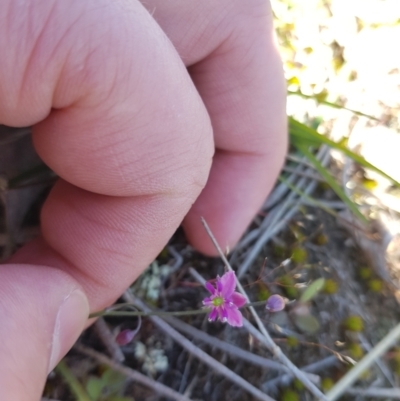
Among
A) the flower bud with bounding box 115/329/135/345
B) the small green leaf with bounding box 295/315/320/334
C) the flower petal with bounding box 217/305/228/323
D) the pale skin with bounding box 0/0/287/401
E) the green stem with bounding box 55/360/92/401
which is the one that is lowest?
the small green leaf with bounding box 295/315/320/334

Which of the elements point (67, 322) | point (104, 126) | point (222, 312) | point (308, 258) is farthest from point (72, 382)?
point (308, 258)

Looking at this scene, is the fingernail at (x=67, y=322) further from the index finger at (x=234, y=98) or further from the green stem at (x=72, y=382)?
the index finger at (x=234, y=98)

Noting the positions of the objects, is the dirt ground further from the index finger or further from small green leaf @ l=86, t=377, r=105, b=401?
the index finger

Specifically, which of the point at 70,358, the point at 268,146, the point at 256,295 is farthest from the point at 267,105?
the point at 70,358

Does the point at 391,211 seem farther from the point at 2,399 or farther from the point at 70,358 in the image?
the point at 2,399

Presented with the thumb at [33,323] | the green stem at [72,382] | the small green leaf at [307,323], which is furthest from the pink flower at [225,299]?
the small green leaf at [307,323]

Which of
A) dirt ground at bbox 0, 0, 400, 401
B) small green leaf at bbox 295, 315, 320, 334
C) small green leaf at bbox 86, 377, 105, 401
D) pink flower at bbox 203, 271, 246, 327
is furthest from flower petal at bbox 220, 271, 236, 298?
small green leaf at bbox 295, 315, 320, 334
